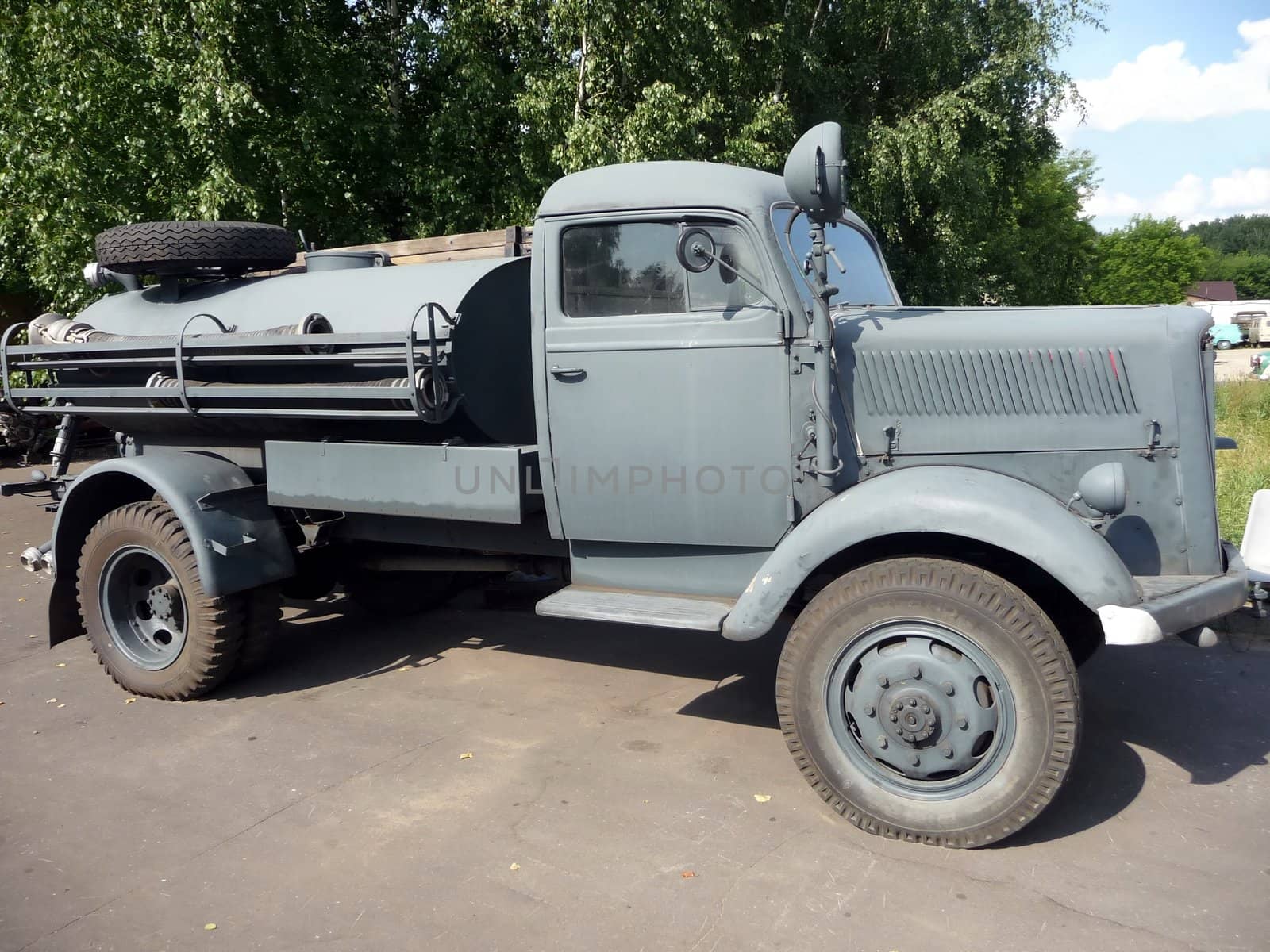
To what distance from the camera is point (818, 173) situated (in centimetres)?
345

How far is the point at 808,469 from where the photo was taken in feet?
12.6

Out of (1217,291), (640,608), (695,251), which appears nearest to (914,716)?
(640,608)

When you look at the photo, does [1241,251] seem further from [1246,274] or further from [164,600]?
[164,600]

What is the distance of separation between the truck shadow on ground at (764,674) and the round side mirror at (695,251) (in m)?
2.05

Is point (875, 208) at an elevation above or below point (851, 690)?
above

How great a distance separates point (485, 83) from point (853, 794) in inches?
399

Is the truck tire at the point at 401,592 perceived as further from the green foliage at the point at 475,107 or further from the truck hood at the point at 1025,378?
the green foliage at the point at 475,107

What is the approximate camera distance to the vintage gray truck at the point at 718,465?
3.44m

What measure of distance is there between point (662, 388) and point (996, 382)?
1.25 m

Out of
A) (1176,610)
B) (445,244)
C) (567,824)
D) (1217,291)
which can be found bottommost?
(567,824)

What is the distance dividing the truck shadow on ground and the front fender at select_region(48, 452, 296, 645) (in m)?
0.74

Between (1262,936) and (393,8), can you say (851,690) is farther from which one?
(393,8)

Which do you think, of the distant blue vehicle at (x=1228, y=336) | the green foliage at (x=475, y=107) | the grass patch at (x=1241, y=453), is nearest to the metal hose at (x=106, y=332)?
the grass patch at (x=1241, y=453)

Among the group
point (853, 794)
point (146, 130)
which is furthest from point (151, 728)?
point (146, 130)
